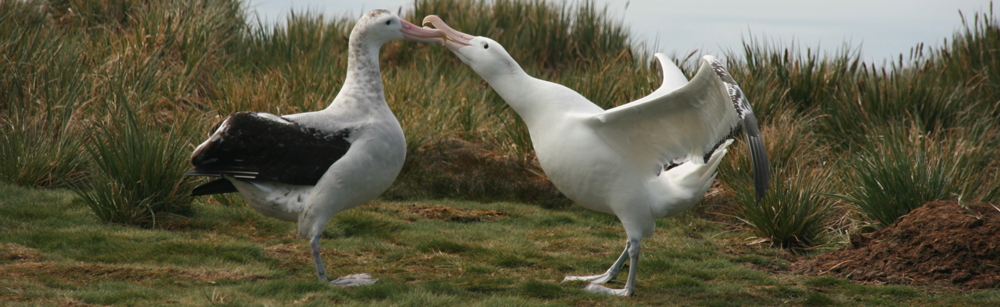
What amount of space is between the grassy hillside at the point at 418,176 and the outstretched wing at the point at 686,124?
0.88m

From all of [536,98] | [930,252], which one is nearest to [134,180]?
[536,98]

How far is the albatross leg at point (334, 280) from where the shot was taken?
4.46 metres

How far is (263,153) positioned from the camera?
172 inches

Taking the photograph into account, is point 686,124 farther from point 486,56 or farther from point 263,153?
point 263,153

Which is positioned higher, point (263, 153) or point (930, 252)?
point (263, 153)

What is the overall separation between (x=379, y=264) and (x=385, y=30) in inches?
65.5

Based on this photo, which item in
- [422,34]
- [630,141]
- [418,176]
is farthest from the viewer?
[418,176]

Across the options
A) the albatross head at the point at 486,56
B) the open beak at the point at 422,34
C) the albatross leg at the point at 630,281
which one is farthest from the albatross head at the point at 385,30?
the albatross leg at the point at 630,281

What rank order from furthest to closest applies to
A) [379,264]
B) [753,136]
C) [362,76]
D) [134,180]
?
[134,180], [379,264], [362,76], [753,136]

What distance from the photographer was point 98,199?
6.07m

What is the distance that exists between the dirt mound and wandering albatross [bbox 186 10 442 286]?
331 centimetres

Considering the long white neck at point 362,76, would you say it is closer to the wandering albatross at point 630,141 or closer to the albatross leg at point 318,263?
the wandering albatross at point 630,141

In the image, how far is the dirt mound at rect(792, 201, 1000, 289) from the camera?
5.23 meters

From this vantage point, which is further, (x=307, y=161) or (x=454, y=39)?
(x=454, y=39)
